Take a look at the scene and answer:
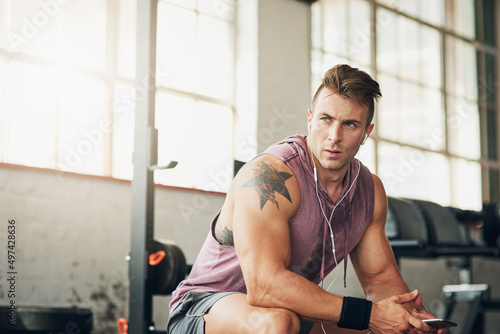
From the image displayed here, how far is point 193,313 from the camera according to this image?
208 cm

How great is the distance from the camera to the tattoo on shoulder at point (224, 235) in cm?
210

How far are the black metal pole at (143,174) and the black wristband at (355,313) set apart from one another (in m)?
1.01

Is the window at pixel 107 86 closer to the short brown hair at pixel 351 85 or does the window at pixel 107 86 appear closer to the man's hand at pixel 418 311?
the short brown hair at pixel 351 85

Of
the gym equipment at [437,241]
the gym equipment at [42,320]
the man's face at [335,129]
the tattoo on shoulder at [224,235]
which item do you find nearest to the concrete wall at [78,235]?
the gym equipment at [42,320]

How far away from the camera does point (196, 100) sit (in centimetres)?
451

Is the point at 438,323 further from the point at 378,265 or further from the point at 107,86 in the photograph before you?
the point at 107,86

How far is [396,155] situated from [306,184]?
4.09 metres

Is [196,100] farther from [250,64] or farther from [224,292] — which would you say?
[224,292]

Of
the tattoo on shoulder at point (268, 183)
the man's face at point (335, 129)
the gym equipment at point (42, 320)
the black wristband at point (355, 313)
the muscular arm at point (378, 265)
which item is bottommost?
the gym equipment at point (42, 320)

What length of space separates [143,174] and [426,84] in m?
4.59

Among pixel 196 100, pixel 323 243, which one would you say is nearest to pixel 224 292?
pixel 323 243

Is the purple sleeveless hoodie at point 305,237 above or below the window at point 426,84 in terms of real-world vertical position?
below

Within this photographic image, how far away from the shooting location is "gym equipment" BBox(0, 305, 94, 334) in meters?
2.55

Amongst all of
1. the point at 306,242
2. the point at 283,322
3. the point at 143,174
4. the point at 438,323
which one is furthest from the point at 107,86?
the point at 438,323
